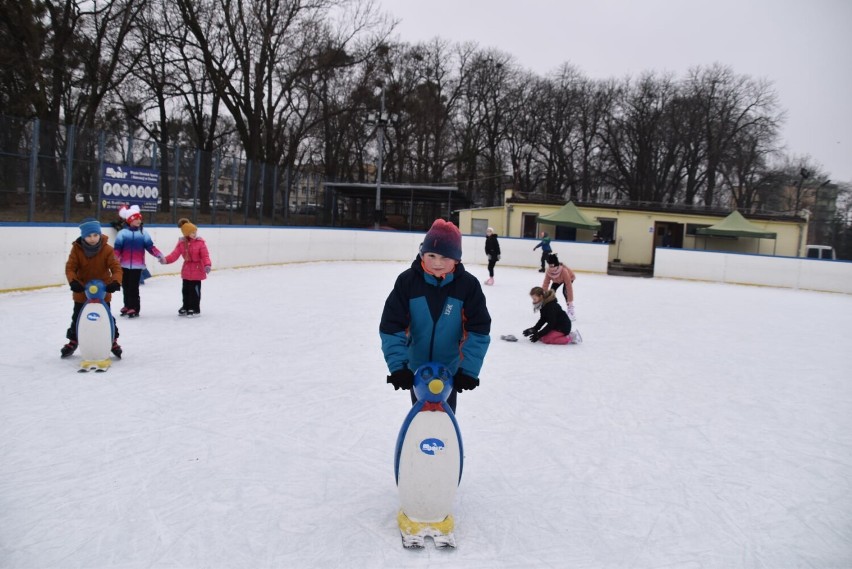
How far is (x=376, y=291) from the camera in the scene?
1218 cm

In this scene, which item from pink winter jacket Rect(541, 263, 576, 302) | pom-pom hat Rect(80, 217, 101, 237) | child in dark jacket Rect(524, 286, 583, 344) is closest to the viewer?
pom-pom hat Rect(80, 217, 101, 237)

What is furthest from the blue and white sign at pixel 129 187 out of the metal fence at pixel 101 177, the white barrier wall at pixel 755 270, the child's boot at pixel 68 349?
the white barrier wall at pixel 755 270

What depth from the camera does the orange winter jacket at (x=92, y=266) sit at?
5.13m

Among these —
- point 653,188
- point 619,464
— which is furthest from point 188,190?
point 653,188

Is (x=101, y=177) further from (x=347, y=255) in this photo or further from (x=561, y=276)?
(x=561, y=276)

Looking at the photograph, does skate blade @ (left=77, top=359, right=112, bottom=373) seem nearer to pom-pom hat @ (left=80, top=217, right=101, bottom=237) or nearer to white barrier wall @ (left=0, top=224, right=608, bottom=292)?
pom-pom hat @ (left=80, top=217, right=101, bottom=237)

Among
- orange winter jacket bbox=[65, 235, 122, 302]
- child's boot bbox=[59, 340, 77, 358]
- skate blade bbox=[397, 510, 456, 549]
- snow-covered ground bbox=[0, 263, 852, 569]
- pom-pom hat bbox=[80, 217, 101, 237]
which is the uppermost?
pom-pom hat bbox=[80, 217, 101, 237]

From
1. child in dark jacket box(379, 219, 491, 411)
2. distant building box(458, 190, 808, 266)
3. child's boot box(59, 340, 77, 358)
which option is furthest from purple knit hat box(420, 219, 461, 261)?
distant building box(458, 190, 808, 266)

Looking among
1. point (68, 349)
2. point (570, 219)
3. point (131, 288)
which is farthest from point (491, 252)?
point (68, 349)

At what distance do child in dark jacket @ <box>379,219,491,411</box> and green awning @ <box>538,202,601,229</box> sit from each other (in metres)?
22.2

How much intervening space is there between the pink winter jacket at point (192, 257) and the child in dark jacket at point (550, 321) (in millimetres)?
4386

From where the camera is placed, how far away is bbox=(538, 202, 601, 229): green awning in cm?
2423

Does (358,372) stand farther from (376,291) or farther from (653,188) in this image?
(653,188)

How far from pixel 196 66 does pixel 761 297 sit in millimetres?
23192
